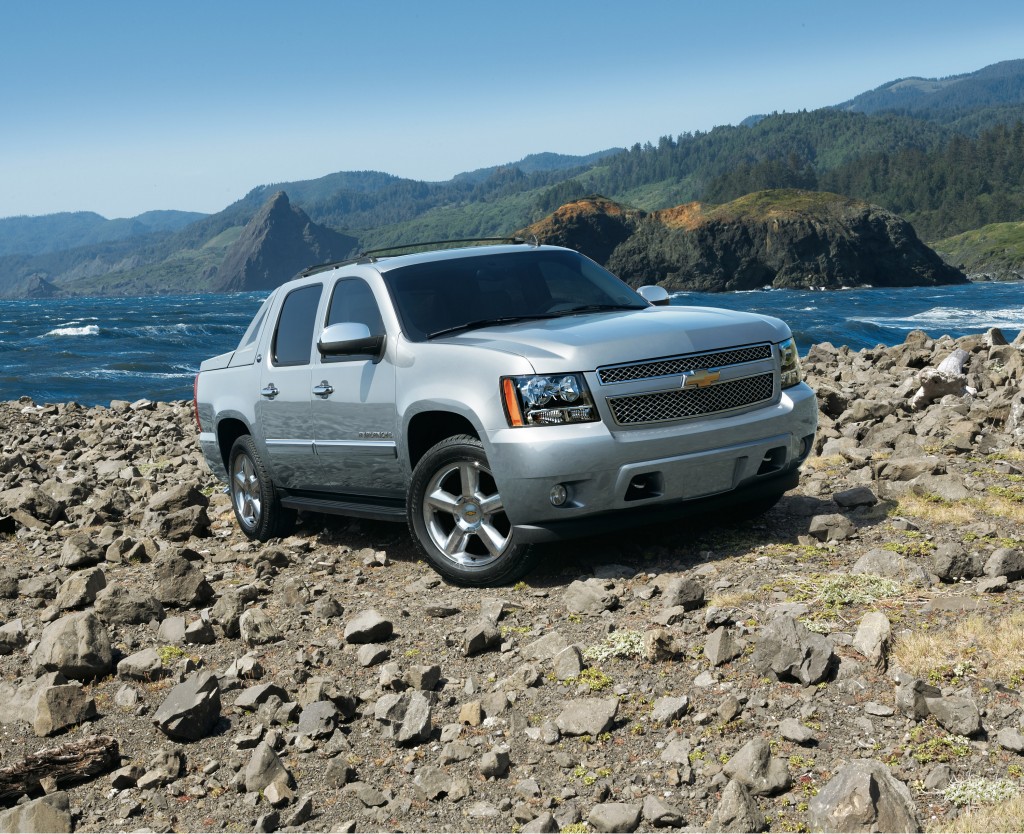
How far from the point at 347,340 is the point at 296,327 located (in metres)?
1.47

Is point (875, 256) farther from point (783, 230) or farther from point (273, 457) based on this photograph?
point (273, 457)

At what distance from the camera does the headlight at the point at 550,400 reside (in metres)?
5.36

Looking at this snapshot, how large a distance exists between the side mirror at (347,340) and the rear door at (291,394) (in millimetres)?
935

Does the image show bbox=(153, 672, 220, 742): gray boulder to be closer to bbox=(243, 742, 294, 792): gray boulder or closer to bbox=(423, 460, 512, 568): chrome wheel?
bbox=(243, 742, 294, 792): gray boulder

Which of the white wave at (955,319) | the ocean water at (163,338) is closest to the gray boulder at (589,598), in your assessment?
the ocean water at (163,338)

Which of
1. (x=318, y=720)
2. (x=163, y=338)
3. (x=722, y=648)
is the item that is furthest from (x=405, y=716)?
(x=163, y=338)

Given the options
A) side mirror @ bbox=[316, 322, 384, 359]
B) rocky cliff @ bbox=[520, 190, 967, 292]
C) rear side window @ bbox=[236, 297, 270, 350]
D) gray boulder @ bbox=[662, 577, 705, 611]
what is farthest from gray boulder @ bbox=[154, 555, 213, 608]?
rocky cliff @ bbox=[520, 190, 967, 292]

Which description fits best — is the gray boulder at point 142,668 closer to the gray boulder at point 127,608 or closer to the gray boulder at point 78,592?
the gray boulder at point 127,608

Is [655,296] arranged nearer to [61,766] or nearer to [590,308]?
[590,308]

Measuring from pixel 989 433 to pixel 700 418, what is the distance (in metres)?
4.25

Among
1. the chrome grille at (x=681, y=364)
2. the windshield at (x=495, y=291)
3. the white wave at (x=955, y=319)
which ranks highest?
the windshield at (x=495, y=291)

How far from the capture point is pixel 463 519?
586cm

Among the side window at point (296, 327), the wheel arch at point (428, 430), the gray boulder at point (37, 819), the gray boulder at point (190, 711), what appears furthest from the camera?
the side window at point (296, 327)

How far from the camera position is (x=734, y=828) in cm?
317
